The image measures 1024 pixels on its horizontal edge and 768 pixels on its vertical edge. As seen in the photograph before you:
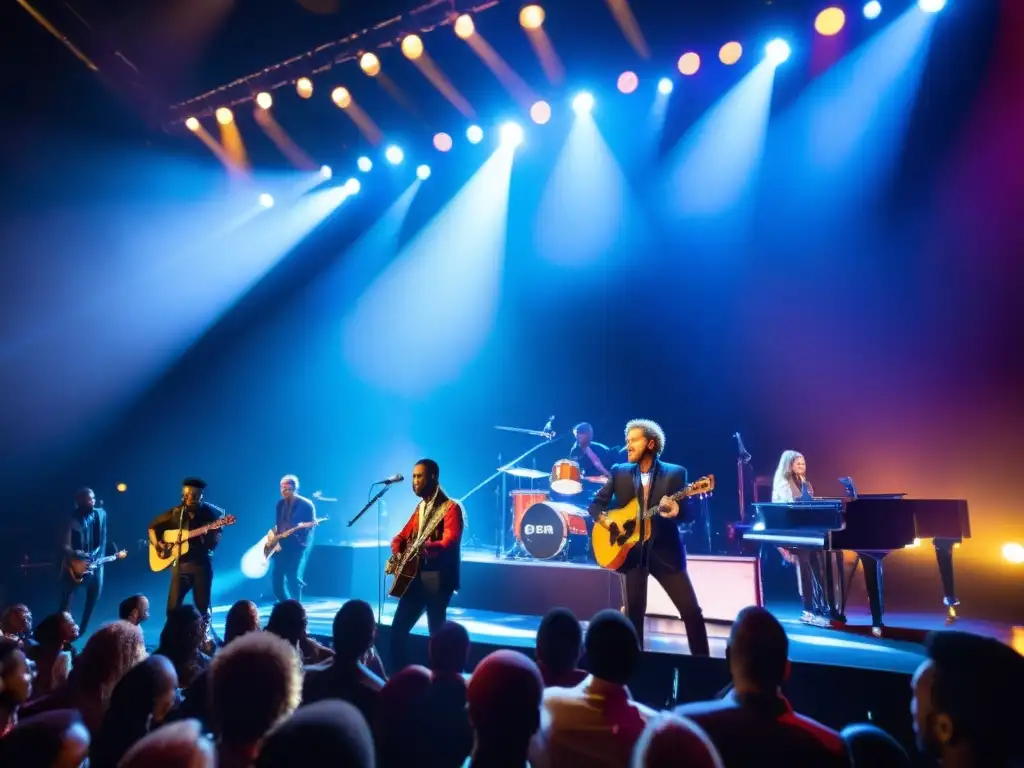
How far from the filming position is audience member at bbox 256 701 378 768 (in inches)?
57.2

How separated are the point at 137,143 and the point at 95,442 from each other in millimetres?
5238

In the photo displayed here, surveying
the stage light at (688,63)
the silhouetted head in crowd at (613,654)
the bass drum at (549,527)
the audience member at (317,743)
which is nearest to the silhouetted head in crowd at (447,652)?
the silhouetted head in crowd at (613,654)

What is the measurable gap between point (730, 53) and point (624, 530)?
21.5 ft

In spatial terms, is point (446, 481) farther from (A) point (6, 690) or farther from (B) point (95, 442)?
(A) point (6, 690)

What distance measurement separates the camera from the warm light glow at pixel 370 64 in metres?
8.76

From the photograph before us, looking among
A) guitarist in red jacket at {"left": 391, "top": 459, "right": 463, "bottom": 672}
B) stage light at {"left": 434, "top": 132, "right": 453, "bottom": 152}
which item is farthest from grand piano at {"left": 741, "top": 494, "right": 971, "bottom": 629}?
stage light at {"left": 434, "top": 132, "right": 453, "bottom": 152}

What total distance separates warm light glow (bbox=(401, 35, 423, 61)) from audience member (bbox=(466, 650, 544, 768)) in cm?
825

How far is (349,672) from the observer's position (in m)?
3.06

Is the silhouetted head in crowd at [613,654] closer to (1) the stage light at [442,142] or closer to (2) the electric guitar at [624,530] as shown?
(2) the electric guitar at [624,530]

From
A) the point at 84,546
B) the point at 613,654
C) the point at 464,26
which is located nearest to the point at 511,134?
the point at 464,26

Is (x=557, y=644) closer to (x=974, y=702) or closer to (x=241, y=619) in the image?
(x=974, y=702)

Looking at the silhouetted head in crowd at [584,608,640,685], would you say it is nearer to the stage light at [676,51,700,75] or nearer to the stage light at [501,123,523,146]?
the stage light at [676,51,700,75]

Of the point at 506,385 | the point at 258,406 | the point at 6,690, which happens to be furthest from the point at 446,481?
the point at 6,690

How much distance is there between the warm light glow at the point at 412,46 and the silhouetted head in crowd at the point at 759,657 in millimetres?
8201
